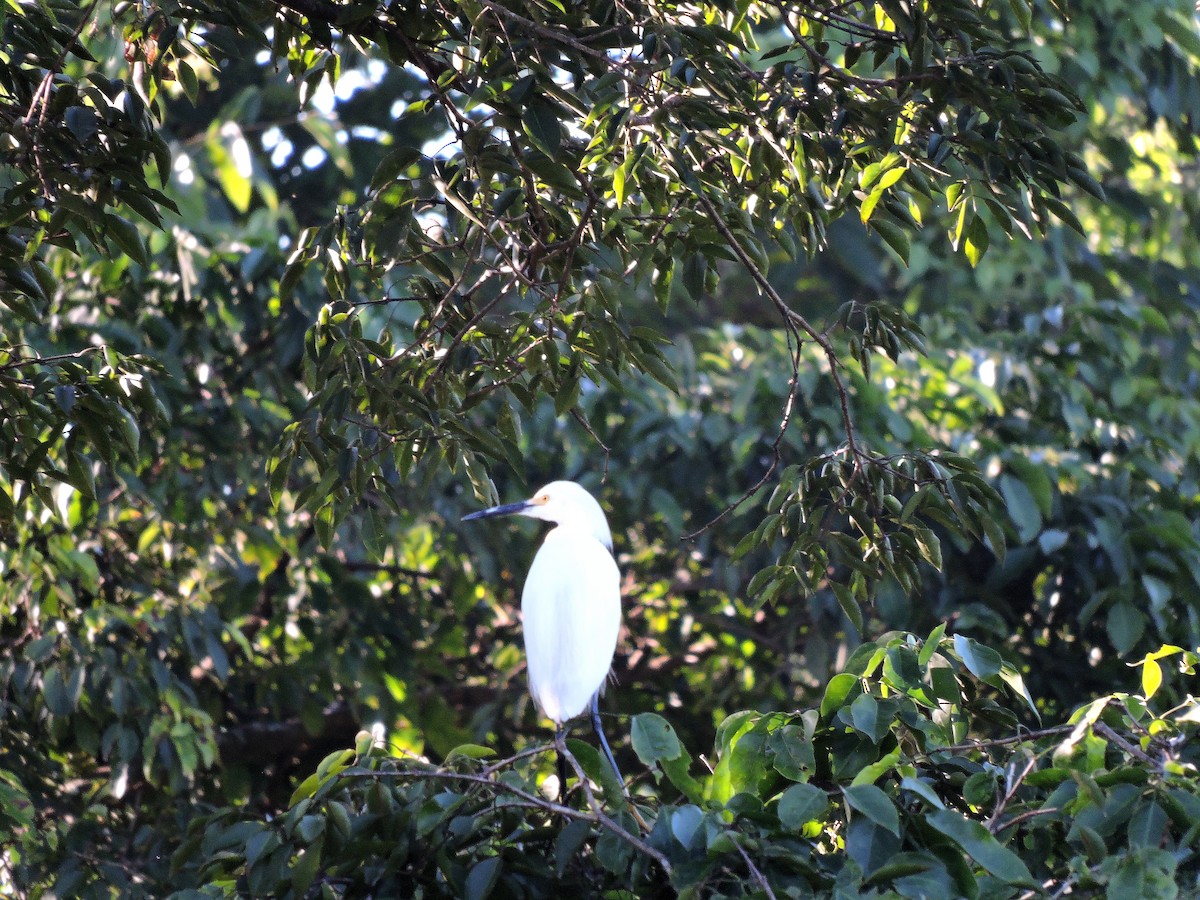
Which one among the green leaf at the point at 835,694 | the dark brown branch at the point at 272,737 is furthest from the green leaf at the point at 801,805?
the dark brown branch at the point at 272,737

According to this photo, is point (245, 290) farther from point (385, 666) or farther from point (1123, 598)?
point (1123, 598)

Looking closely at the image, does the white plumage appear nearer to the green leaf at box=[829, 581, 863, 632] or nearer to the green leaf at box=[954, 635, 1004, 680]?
the green leaf at box=[829, 581, 863, 632]

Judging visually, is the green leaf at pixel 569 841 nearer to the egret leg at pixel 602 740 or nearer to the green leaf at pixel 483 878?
the green leaf at pixel 483 878

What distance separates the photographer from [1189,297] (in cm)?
556

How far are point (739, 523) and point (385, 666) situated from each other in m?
1.22

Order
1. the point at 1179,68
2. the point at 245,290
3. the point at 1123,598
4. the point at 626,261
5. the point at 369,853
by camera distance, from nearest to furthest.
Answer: the point at 369,853 < the point at 626,261 < the point at 1123,598 < the point at 245,290 < the point at 1179,68

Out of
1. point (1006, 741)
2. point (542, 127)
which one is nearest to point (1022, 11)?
point (542, 127)

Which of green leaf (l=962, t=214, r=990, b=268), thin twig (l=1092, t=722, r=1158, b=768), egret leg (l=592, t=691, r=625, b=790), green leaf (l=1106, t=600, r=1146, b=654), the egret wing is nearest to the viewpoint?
thin twig (l=1092, t=722, r=1158, b=768)

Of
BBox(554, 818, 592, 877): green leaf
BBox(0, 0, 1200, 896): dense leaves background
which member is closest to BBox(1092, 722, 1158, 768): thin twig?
BBox(0, 0, 1200, 896): dense leaves background

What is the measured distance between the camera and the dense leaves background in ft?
5.57

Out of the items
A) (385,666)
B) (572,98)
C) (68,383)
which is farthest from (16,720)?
(572,98)

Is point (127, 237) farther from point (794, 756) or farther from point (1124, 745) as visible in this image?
point (1124, 745)

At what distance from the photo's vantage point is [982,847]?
147cm

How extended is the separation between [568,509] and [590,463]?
3.50ft
